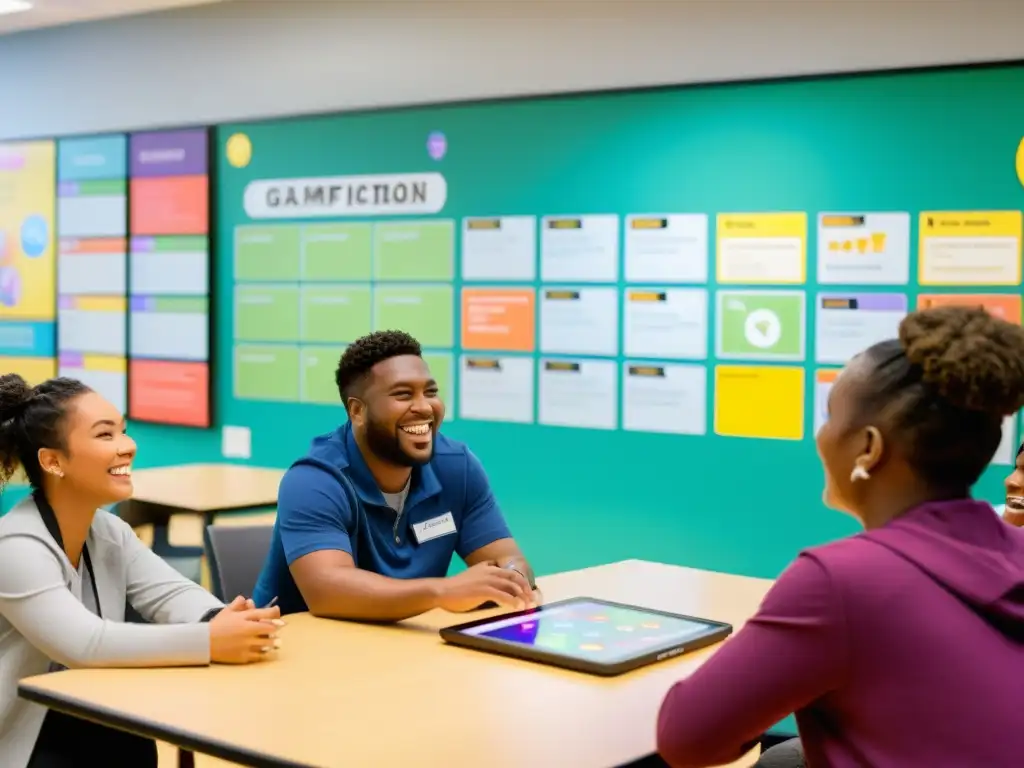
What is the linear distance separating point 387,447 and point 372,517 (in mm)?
162

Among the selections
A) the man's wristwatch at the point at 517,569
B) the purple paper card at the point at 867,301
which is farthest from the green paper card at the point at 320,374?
the man's wristwatch at the point at 517,569

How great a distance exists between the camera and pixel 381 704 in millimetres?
1935

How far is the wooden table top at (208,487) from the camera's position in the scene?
439 centimetres

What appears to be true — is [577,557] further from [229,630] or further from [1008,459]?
[229,630]

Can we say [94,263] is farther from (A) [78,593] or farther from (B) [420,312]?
(A) [78,593]

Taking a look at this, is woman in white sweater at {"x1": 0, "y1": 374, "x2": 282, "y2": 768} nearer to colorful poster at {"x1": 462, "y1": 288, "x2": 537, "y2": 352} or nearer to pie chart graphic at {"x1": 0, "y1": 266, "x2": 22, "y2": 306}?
colorful poster at {"x1": 462, "y1": 288, "x2": 537, "y2": 352}

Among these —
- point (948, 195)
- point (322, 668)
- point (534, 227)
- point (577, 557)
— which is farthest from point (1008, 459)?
point (322, 668)

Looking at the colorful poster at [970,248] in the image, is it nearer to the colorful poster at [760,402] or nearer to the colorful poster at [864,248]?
the colorful poster at [864,248]

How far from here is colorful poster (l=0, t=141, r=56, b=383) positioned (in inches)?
251

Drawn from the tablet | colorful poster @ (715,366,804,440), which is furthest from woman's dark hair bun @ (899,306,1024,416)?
colorful poster @ (715,366,804,440)

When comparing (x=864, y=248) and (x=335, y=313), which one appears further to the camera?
(x=335, y=313)

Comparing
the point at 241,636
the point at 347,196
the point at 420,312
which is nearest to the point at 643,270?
the point at 420,312

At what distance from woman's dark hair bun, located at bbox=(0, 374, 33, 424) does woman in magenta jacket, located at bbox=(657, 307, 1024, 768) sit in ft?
5.00

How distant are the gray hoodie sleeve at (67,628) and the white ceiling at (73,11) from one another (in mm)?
4031
